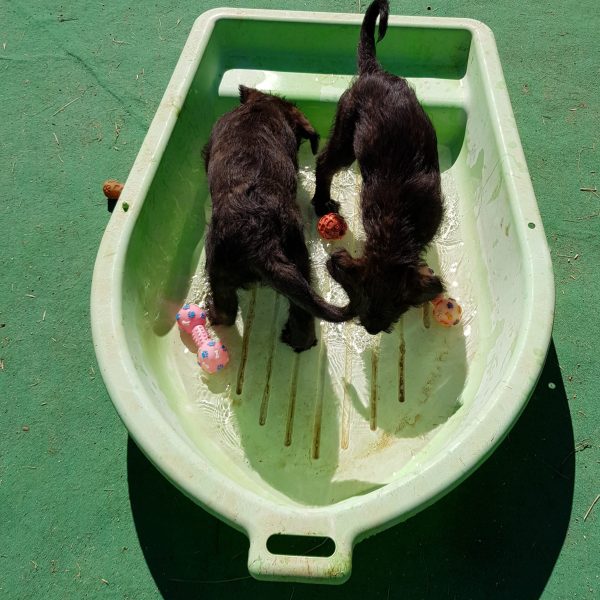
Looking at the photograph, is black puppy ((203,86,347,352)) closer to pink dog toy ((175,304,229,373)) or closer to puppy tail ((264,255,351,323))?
puppy tail ((264,255,351,323))

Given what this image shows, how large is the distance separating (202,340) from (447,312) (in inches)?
Answer: 62.8

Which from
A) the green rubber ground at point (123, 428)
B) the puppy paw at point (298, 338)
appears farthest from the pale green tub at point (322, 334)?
the green rubber ground at point (123, 428)

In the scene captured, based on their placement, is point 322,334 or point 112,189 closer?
point 322,334

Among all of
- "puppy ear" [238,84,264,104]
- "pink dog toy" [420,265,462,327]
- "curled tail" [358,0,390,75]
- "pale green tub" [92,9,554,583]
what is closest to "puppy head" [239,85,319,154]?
"puppy ear" [238,84,264,104]

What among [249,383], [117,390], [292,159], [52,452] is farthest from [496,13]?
[52,452]

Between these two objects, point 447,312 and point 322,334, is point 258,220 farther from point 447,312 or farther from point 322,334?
point 447,312

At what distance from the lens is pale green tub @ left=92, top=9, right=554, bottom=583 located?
2.22 meters

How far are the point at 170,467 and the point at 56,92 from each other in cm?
431

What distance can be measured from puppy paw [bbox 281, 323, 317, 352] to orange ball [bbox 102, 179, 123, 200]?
5.99 feet

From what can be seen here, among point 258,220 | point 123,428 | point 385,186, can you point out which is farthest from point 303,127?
point 123,428

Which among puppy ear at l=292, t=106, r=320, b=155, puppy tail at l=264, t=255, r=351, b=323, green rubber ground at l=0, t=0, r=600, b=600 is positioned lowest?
green rubber ground at l=0, t=0, r=600, b=600

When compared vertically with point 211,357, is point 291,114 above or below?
above

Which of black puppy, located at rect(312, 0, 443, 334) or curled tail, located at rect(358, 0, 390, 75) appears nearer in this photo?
black puppy, located at rect(312, 0, 443, 334)

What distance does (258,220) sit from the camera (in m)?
2.67
